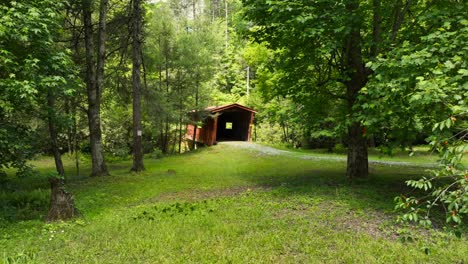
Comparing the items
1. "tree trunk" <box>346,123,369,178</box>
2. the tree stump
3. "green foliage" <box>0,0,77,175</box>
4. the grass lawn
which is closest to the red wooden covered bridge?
the grass lawn

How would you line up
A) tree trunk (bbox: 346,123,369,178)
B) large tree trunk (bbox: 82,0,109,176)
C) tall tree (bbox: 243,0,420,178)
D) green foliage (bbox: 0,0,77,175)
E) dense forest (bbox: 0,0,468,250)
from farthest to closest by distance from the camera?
large tree trunk (bbox: 82,0,109,176) < tree trunk (bbox: 346,123,369,178) < tall tree (bbox: 243,0,420,178) < green foliage (bbox: 0,0,77,175) < dense forest (bbox: 0,0,468,250)

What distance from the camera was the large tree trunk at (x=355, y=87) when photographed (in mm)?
8477

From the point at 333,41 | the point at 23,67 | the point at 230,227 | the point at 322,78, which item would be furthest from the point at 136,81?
the point at 230,227

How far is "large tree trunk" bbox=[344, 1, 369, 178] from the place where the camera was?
848 centimetres

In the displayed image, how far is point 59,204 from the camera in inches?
250

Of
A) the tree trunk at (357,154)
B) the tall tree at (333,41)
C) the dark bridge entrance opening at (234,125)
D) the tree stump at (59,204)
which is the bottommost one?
the tree stump at (59,204)

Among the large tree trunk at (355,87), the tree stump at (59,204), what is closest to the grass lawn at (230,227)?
the tree stump at (59,204)

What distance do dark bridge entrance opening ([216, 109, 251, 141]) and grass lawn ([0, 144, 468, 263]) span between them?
56.0 ft

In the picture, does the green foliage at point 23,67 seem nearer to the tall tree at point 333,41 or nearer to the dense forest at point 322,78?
the dense forest at point 322,78

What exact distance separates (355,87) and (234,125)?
855 inches

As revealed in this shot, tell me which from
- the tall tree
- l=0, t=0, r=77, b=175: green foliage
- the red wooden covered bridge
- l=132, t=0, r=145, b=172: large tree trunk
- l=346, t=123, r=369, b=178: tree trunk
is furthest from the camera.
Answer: the red wooden covered bridge

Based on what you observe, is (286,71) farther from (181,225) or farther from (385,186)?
(181,225)

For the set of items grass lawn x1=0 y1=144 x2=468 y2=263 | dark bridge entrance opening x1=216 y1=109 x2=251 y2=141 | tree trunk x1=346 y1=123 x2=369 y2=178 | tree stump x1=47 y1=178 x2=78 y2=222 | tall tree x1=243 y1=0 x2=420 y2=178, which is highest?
tall tree x1=243 y1=0 x2=420 y2=178

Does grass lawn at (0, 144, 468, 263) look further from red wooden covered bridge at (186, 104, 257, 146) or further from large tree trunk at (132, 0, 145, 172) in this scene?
red wooden covered bridge at (186, 104, 257, 146)
